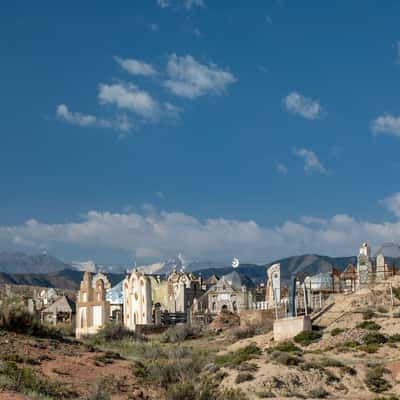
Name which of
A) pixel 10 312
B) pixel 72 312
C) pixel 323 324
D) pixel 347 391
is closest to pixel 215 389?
pixel 347 391

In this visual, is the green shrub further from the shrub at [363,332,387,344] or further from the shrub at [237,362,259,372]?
the shrub at [363,332,387,344]

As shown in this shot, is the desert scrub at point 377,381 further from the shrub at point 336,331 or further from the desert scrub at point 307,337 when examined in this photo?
the shrub at point 336,331


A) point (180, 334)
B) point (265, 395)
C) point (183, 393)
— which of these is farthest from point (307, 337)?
point (183, 393)

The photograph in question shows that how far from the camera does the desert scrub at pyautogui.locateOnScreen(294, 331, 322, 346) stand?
4127 cm

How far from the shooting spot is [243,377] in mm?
30641

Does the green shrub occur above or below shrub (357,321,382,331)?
below

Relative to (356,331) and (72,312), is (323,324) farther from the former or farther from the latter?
(72,312)

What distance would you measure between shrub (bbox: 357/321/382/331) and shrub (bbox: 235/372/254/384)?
13.8m

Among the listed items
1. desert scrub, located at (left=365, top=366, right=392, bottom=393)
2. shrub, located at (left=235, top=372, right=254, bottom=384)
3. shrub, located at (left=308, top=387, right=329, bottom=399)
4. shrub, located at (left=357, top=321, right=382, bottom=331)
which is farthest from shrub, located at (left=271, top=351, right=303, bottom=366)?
shrub, located at (left=357, top=321, right=382, bottom=331)

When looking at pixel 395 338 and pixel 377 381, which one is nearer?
pixel 377 381

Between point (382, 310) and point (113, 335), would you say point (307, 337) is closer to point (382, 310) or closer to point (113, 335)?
point (382, 310)

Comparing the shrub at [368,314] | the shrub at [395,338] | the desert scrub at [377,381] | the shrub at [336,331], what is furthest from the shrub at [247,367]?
the shrub at [368,314]

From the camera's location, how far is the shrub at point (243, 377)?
30.5m

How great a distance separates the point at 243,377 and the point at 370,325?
49.4 ft
